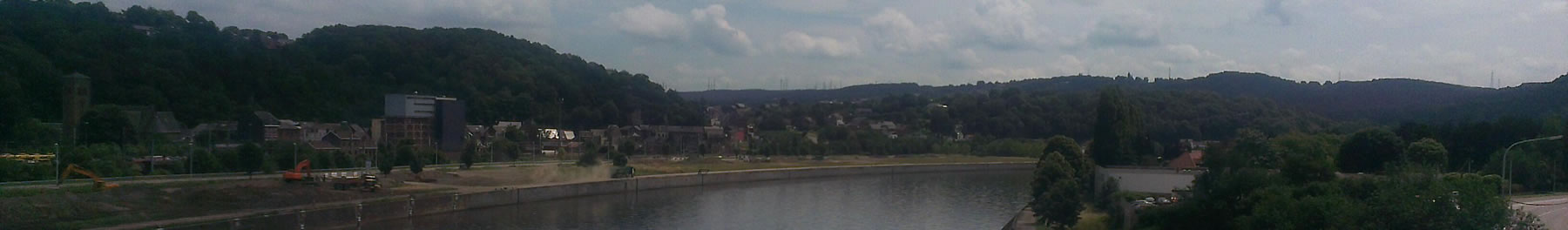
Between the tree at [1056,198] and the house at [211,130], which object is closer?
the tree at [1056,198]

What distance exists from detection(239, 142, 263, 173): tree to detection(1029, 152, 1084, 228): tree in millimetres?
12918

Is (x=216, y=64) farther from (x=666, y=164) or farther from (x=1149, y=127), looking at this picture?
(x=1149, y=127)

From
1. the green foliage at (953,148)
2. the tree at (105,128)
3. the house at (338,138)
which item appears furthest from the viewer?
the green foliage at (953,148)

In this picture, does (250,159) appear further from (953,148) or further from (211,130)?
(953,148)

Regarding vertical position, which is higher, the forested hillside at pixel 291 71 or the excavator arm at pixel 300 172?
the forested hillside at pixel 291 71

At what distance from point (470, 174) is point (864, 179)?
12090 mm

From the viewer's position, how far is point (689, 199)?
77.9 feet

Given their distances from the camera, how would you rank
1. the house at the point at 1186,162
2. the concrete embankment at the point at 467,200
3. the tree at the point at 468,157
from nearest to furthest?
the concrete embankment at the point at 467,200
the house at the point at 1186,162
the tree at the point at 468,157

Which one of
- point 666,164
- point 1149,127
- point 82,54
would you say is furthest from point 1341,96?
point 82,54

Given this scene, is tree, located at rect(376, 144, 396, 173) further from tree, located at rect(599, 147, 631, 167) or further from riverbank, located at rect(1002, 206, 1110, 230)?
riverbank, located at rect(1002, 206, 1110, 230)

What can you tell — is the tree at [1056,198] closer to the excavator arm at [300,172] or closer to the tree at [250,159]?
the excavator arm at [300,172]

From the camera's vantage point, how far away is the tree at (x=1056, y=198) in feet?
46.1

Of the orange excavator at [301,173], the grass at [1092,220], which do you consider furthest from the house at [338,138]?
the grass at [1092,220]

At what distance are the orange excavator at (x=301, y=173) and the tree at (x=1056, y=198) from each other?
11035 mm
